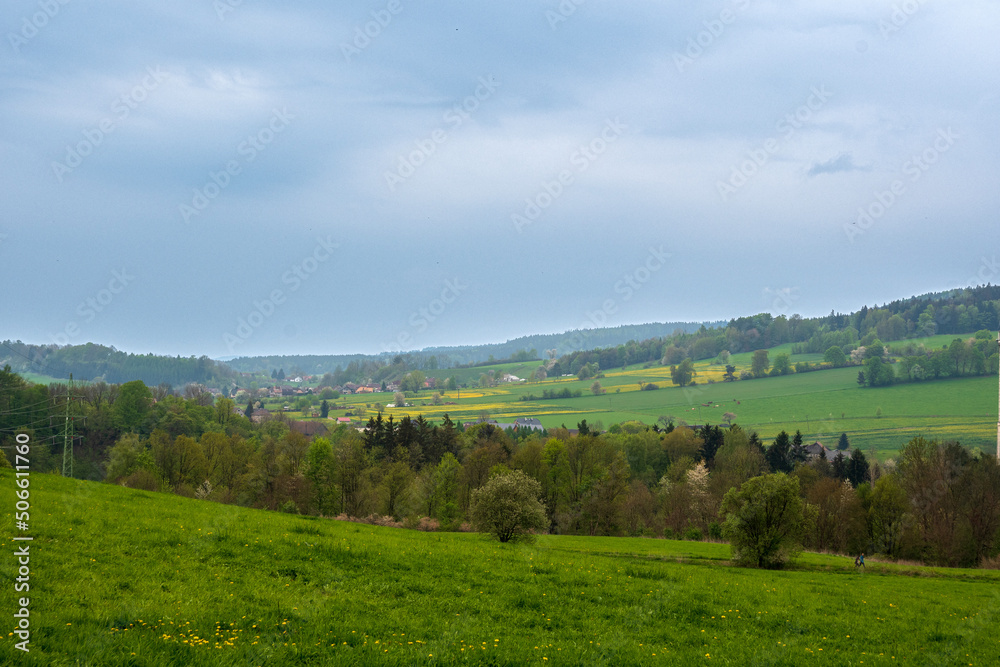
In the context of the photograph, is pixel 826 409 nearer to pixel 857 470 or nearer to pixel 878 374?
pixel 878 374

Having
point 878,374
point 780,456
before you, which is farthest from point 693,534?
point 878,374

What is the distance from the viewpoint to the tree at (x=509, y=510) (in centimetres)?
4531

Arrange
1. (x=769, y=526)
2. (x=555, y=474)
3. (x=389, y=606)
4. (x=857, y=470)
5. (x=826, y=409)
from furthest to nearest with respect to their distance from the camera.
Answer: (x=826, y=409), (x=857, y=470), (x=555, y=474), (x=769, y=526), (x=389, y=606)

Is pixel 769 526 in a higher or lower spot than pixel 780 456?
higher

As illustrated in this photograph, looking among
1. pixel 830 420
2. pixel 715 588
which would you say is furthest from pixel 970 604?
pixel 830 420

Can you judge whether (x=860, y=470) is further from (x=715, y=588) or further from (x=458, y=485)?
(x=715, y=588)

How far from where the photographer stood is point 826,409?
15962 centimetres

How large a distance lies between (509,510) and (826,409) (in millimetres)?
140270

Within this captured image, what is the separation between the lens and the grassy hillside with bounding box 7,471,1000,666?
1373cm

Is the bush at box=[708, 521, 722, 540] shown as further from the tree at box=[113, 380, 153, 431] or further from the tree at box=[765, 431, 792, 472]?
the tree at box=[113, 380, 153, 431]

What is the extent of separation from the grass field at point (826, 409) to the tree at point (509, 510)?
107m

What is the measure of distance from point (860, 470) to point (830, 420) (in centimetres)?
6007

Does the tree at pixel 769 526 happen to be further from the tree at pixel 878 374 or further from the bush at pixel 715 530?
the tree at pixel 878 374

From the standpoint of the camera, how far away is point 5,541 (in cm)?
1709
